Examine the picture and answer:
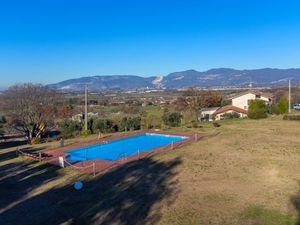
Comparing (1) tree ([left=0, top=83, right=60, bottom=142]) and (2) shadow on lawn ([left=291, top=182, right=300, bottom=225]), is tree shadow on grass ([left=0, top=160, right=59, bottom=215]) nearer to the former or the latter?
(2) shadow on lawn ([left=291, top=182, right=300, bottom=225])

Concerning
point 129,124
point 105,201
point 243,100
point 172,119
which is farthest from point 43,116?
point 243,100

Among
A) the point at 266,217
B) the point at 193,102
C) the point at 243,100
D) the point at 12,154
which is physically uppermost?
the point at 243,100

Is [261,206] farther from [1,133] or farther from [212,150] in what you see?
[1,133]

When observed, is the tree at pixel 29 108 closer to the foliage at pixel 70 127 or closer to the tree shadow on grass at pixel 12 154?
the foliage at pixel 70 127

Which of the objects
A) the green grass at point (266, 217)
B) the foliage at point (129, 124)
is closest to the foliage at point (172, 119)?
the foliage at point (129, 124)

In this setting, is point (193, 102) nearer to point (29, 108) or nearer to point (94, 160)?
point (29, 108)

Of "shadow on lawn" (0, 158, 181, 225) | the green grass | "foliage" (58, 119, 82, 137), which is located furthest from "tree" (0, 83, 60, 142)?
the green grass

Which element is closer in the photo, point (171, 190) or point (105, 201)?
point (105, 201)

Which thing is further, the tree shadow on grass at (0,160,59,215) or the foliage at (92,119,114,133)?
the foliage at (92,119,114,133)
